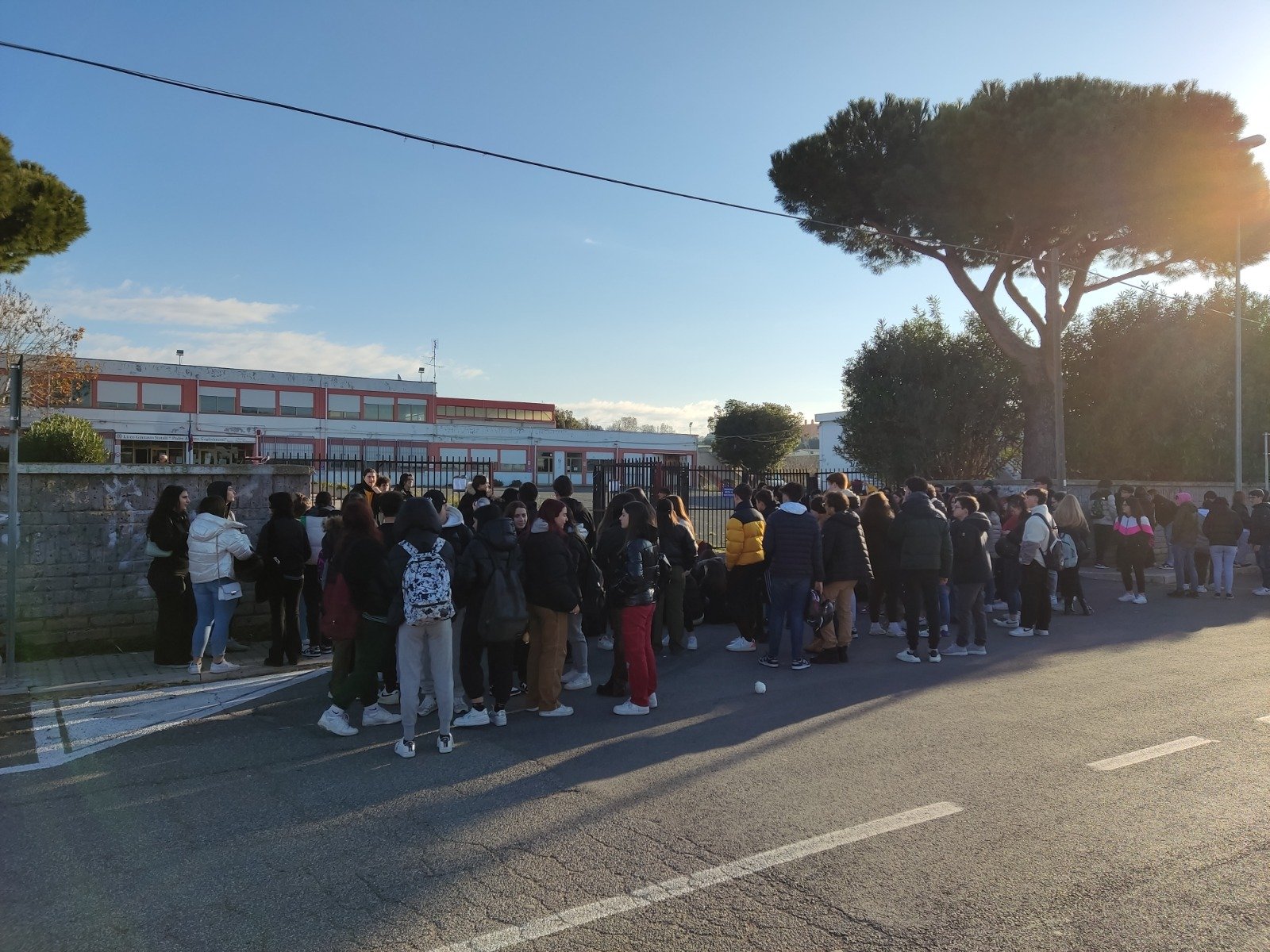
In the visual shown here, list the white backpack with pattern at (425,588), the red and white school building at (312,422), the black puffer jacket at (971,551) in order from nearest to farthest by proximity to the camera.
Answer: the white backpack with pattern at (425,588) < the black puffer jacket at (971,551) < the red and white school building at (312,422)

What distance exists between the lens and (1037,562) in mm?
10305

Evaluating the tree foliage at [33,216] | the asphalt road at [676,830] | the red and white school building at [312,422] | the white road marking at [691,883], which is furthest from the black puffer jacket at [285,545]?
the red and white school building at [312,422]

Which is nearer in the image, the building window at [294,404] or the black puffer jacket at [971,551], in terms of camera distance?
the black puffer jacket at [971,551]

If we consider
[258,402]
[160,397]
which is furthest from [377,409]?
[160,397]

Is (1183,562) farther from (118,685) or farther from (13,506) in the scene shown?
(13,506)

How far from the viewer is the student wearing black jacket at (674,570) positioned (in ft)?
28.7

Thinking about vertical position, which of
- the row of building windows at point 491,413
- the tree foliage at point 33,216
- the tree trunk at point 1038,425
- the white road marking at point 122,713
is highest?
the row of building windows at point 491,413

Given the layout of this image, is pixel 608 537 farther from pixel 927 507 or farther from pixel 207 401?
pixel 207 401

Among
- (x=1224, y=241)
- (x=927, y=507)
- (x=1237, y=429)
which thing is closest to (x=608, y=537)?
(x=927, y=507)

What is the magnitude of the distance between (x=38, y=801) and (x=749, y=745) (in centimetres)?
427

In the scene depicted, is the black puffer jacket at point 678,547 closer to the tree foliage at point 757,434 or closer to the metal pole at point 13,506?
the metal pole at point 13,506

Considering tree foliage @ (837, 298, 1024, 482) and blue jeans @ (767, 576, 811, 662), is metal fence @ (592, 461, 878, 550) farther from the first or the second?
tree foliage @ (837, 298, 1024, 482)

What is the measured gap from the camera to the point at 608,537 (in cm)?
768

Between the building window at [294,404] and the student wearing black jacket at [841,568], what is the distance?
49199 mm
